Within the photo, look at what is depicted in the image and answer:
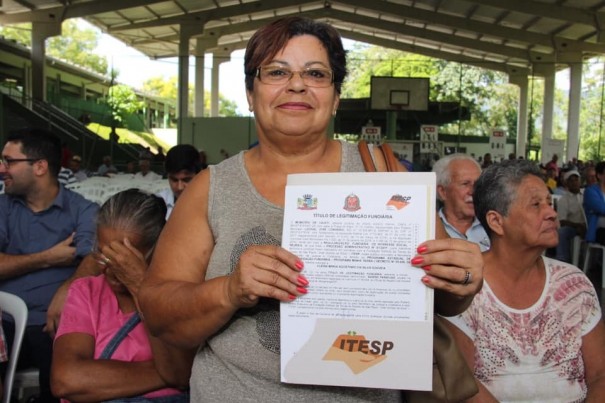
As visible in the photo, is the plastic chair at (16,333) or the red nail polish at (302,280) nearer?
the red nail polish at (302,280)

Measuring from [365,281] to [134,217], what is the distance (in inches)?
46.0

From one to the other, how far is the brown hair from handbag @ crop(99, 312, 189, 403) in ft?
3.35

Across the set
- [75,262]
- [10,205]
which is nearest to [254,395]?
[75,262]

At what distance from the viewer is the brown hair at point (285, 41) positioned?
4.23 ft

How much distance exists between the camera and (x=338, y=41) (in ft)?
4.41

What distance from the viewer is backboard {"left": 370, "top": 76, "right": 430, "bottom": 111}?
17.9 metres

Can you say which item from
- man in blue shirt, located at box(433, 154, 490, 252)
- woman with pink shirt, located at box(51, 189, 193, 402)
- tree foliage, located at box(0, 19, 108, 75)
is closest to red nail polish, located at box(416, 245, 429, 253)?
woman with pink shirt, located at box(51, 189, 193, 402)

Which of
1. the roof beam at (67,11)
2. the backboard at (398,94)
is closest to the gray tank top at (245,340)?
the backboard at (398,94)

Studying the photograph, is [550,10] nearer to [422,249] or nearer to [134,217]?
[134,217]

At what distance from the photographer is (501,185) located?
219 cm

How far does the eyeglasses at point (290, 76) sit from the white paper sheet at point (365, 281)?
10.7 inches

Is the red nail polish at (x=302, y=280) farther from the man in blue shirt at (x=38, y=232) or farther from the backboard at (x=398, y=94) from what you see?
the backboard at (x=398, y=94)

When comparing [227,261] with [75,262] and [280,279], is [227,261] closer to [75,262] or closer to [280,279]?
[280,279]

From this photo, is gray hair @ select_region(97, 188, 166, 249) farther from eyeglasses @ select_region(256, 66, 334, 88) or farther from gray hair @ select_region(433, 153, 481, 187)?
gray hair @ select_region(433, 153, 481, 187)
